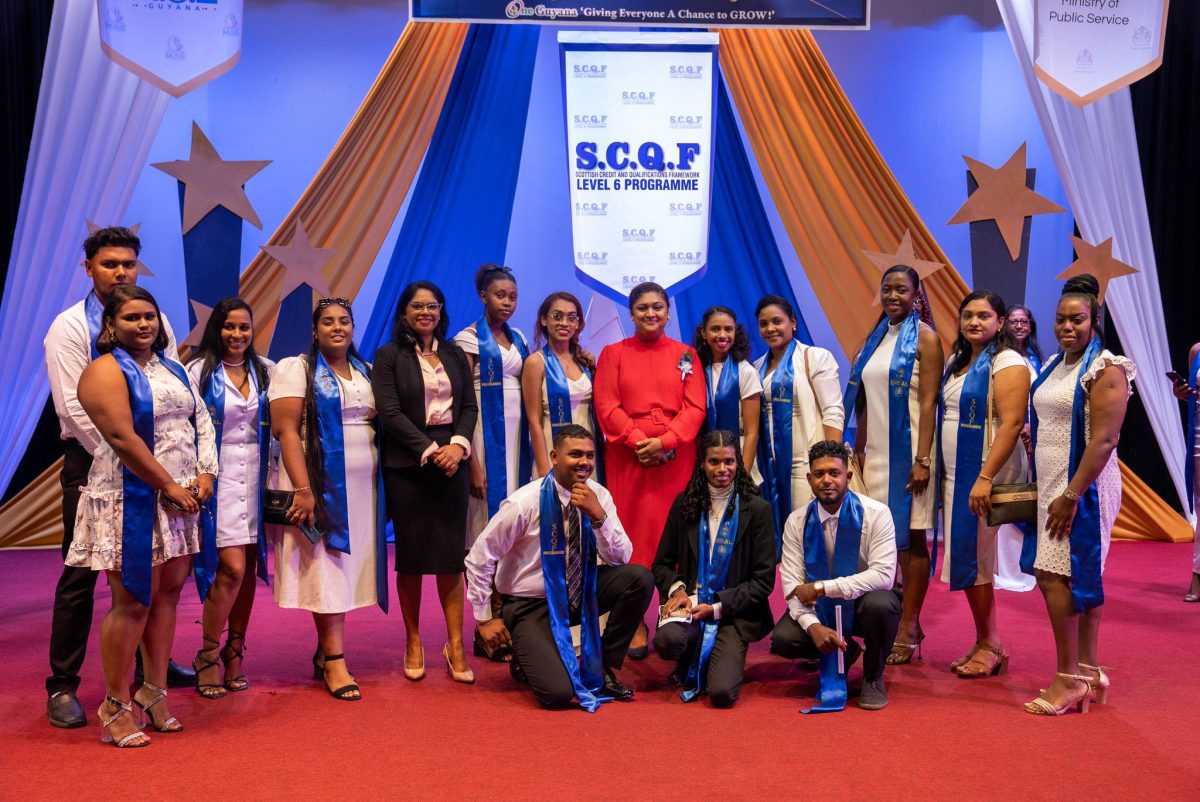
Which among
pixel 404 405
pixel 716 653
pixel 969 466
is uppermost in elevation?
pixel 404 405

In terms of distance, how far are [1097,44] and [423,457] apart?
161 inches

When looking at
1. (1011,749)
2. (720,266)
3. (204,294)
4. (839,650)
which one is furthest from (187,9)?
(1011,749)

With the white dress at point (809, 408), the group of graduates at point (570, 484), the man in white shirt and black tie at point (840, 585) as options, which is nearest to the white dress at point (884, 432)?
the group of graduates at point (570, 484)

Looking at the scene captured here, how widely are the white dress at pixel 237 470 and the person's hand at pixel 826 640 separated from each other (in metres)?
1.83

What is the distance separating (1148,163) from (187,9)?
222 inches

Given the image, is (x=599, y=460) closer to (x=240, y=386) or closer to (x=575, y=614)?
(x=575, y=614)

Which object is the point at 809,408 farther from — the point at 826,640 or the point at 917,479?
the point at 826,640

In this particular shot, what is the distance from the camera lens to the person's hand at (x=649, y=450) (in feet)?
13.0

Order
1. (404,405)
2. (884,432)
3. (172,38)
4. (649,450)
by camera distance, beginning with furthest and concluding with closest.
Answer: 1. (172,38)
2. (884,432)
3. (649,450)
4. (404,405)

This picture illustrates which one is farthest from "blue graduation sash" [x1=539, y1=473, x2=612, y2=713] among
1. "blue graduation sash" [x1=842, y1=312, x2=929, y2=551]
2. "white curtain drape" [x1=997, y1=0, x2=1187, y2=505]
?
"white curtain drape" [x1=997, y1=0, x2=1187, y2=505]

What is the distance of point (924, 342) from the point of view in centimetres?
403

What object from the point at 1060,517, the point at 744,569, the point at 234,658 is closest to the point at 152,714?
the point at 234,658

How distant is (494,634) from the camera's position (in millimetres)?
4016

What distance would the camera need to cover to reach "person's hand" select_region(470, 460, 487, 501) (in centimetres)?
410
